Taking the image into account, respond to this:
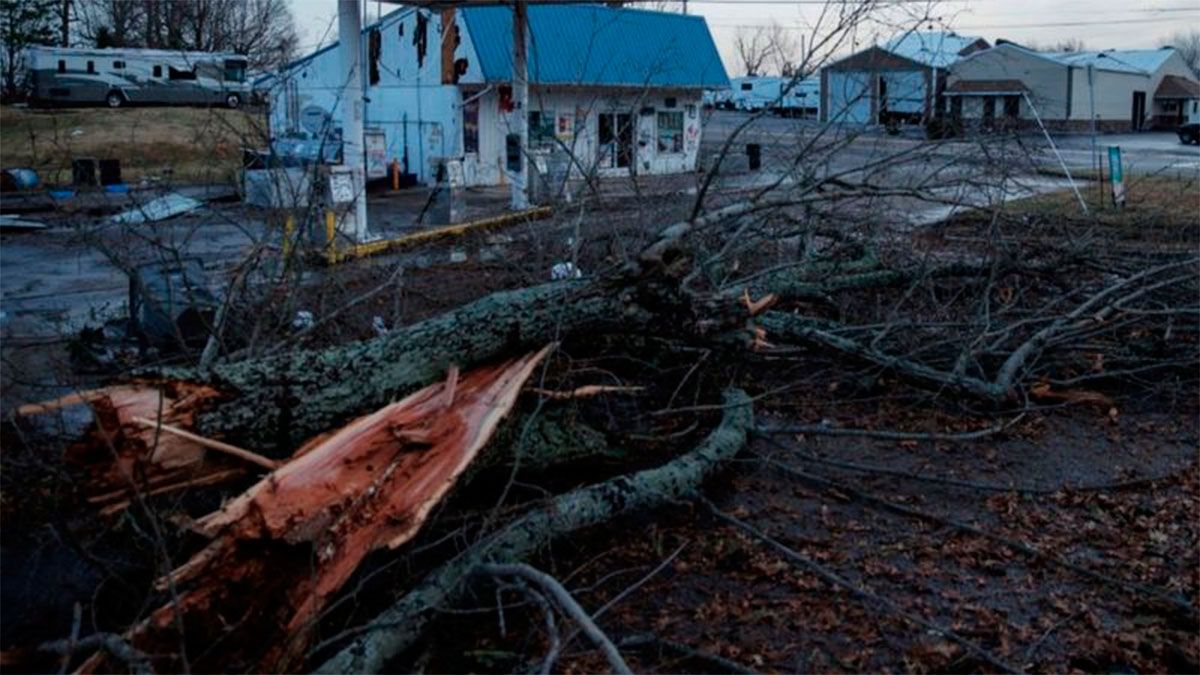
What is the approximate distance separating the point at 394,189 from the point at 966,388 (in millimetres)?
21906

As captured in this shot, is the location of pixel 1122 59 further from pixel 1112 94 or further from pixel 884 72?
pixel 884 72

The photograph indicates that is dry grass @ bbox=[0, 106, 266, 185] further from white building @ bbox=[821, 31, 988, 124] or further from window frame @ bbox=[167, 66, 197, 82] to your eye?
white building @ bbox=[821, 31, 988, 124]

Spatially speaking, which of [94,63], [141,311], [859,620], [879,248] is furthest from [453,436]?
[94,63]

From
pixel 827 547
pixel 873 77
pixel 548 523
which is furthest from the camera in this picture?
pixel 873 77

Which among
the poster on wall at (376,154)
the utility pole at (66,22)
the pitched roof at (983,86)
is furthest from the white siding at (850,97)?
the utility pole at (66,22)

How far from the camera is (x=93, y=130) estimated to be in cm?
3566

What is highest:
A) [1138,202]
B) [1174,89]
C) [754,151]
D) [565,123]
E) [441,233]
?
[1174,89]

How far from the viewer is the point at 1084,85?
5491cm

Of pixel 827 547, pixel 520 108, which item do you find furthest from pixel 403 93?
pixel 827 547

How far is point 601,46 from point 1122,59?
149ft

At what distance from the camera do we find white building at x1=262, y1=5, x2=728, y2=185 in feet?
86.0

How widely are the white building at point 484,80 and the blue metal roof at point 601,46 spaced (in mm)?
33

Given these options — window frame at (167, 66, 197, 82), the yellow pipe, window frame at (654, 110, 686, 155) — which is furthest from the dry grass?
window frame at (654, 110, 686, 155)

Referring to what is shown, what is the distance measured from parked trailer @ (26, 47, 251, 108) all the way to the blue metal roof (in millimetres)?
Answer: 15549
